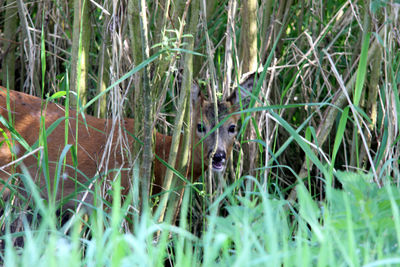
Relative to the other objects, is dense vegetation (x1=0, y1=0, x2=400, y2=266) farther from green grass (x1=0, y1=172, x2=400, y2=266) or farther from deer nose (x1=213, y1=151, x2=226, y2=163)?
deer nose (x1=213, y1=151, x2=226, y2=163)

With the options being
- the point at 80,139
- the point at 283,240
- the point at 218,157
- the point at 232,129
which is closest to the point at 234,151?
the point at 232,129

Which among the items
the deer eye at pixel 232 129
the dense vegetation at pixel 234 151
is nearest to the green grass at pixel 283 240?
the dense vegetation at pixel 234 151

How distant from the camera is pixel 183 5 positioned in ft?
9.70

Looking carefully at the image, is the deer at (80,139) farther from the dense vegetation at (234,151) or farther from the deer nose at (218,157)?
the dense vegetation at (234,151)

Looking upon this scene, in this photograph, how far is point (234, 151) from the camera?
4668mm

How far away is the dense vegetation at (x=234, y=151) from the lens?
1807 millimetres

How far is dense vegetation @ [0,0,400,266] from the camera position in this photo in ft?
5.93

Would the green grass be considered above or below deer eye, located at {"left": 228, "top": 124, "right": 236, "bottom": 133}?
above

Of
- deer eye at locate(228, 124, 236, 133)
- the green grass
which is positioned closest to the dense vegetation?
the green grass

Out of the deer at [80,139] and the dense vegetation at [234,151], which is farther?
the deer at [80,139]

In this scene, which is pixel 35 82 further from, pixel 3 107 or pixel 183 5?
pixel 183 5

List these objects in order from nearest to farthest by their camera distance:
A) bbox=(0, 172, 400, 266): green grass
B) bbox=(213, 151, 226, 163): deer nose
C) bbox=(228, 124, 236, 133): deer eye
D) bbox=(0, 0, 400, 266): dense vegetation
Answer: bbox=(0, 172, 400, 266): green grass
bbox=(0, 0, 400, 266): dense vegetation
bbox=(213, 151, 226, 163): deer nose
bbox=(228, 124, 236, 133): deer eye

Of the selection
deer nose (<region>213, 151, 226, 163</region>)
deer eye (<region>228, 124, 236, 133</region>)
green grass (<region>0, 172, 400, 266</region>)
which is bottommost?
deer nose (<region>213, 151, 226, 163</region>)

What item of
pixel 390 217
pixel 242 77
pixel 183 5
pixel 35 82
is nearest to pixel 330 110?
pixel 242 77
